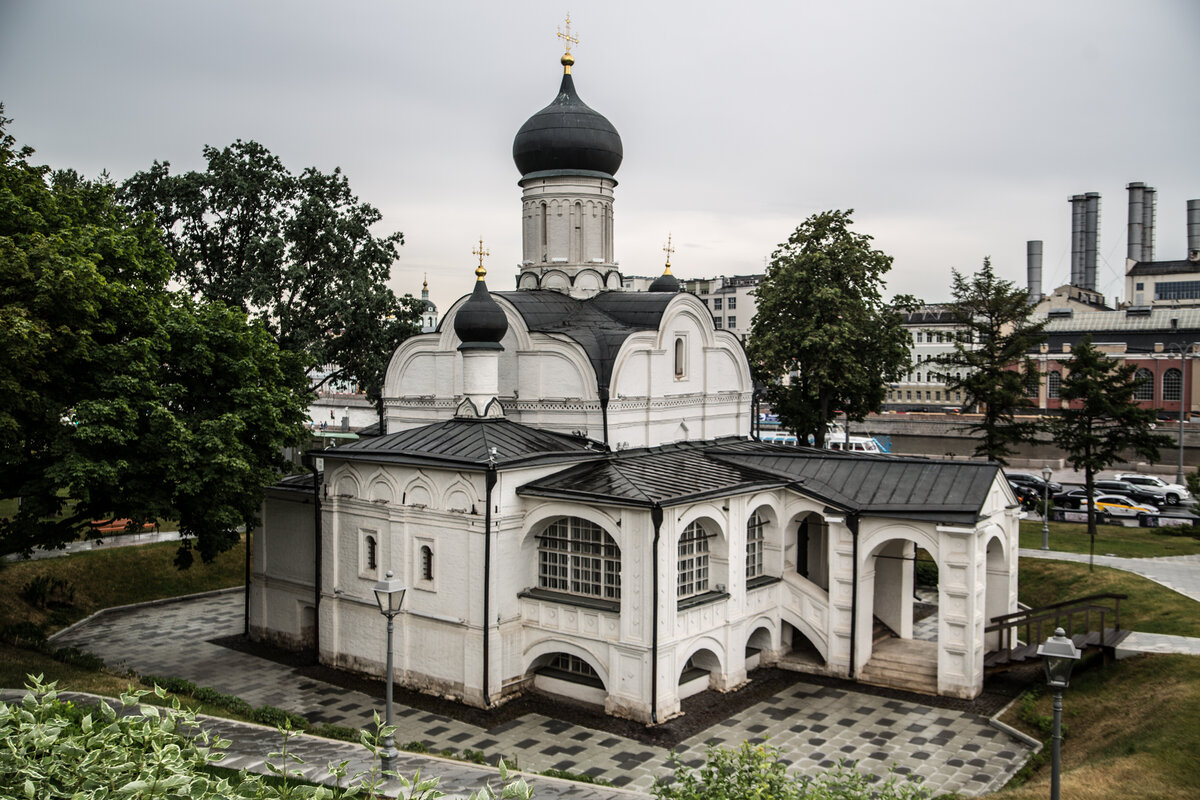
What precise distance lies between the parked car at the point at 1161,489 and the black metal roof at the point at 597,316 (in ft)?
89.5

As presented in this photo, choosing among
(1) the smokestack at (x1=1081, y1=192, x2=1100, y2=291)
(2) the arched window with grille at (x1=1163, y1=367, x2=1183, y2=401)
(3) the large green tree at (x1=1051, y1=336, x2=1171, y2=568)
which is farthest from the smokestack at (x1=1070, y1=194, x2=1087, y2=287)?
(3) the large green tree at (x1=1051, y1=336, x2=1171, y2=568)

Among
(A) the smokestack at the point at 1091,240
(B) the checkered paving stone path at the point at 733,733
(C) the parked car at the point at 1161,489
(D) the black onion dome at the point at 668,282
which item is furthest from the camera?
(A) the smokestack at the point at 1091,240

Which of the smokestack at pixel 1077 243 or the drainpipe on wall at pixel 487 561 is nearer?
the drainpipe on wall at pixel 487 561

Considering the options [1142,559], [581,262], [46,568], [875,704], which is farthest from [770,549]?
[46,568]

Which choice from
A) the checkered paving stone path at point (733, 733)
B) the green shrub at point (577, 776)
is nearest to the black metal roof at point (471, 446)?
the checkered paving stone path at point (733, 733)

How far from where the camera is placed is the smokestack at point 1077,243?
83.8 metres

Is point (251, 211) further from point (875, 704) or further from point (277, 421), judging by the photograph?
point (875, 704)

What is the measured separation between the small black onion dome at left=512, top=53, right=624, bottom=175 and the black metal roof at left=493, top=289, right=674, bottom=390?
3479 mm

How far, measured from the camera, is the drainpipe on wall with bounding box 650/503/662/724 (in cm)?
1809

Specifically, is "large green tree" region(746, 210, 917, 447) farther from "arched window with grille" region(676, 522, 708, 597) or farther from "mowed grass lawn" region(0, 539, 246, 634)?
"mowed grass lawn" region(0, 539, 246, 634)

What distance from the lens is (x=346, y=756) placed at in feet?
48.0

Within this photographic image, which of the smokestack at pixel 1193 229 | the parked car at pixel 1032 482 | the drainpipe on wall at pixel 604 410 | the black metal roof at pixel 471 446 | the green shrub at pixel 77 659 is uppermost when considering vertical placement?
the smokestack at pixel 1193 229

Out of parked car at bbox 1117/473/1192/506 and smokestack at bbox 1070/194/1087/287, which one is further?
smokestack at bbox 1070/194/1087/287

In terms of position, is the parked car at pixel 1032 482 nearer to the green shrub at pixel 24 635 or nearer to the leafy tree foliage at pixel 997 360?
the leafy tree foliage at pixel 997 360
